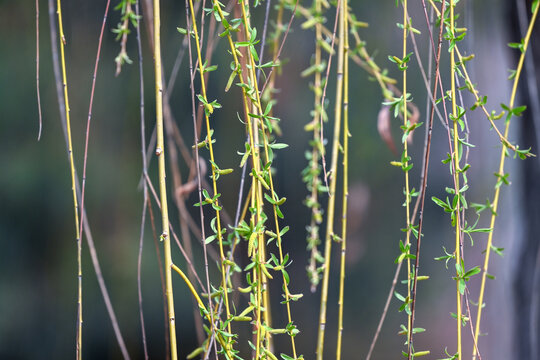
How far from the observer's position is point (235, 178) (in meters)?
1.07

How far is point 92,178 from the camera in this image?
1107 millimetres

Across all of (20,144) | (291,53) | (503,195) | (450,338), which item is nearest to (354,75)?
(291,53)

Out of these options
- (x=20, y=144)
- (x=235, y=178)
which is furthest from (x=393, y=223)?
(x=20, y=144)

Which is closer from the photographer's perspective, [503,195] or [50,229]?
[503,195]

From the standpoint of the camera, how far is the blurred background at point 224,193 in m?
1.01

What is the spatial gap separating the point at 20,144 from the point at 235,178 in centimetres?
47

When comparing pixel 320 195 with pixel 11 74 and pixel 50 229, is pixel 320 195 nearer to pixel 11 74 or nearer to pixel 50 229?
pixel 50 229

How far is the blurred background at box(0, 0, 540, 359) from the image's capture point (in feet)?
3.31

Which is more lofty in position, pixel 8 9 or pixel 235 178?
pixel 8 9

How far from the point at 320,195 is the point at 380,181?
0.42 ft

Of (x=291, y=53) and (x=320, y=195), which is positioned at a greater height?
(x=291, y=53)

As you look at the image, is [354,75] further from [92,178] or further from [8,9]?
[8,9]

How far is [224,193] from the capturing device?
3.52ft

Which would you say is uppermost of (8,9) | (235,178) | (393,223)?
(8,9)
